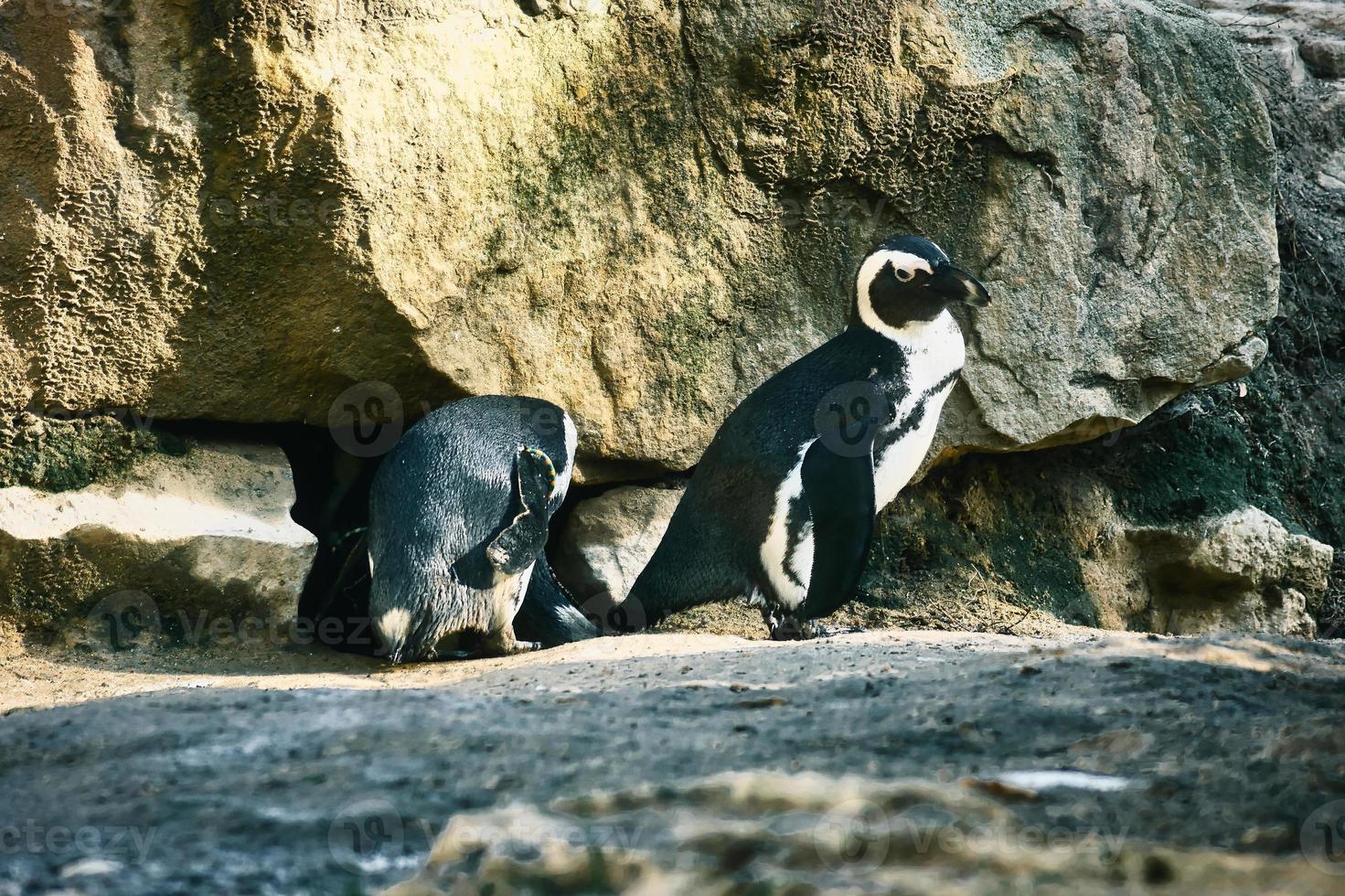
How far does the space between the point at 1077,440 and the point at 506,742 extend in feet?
12.7

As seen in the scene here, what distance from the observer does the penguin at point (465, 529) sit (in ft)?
12.4

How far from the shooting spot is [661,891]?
1.24m

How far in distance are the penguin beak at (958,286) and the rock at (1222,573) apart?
1644 millimetres

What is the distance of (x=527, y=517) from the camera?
13.1 ft

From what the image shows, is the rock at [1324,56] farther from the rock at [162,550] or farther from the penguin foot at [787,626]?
the rock at [162,550]

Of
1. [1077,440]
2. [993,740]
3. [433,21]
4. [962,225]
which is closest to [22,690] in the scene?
[433,21]

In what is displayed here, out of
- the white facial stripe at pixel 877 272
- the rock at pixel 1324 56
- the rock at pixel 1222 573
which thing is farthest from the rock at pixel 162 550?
the rock at pixel 1324 56

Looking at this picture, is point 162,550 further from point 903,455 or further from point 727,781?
point 727,781

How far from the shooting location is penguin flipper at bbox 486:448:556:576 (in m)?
3.88

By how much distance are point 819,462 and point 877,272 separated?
0.75 meters

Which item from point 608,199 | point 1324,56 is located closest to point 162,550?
point 608,199

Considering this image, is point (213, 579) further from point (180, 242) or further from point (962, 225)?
point (962, 225)

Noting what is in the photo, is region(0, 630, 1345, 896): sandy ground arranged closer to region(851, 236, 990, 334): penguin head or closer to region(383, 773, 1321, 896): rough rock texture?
region(383, 773, 1321, 896): rough rock texture

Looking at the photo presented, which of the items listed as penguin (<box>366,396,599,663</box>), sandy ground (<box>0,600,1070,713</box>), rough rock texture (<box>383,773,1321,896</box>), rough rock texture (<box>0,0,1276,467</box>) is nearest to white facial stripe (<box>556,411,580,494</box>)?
penguin (<box>366,396,599,663</box>)
